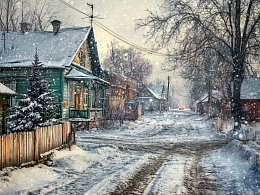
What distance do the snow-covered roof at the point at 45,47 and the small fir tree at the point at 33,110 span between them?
5.62 meters

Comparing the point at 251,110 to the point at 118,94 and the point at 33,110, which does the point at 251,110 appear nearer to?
the point at 118,94

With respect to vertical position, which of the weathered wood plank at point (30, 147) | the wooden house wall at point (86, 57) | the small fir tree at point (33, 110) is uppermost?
the wooden house wall at point (86, 57)

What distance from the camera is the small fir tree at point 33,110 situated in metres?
12.9

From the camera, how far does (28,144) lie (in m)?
7.82

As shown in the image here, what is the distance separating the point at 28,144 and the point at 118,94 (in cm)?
2650

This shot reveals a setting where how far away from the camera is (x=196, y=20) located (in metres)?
17.6

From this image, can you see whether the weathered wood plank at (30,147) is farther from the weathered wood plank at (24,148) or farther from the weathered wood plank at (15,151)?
the weathered wood plank at (15,151)

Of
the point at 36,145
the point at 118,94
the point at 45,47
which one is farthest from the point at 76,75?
the point at 118,94

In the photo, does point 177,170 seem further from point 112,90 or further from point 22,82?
point 112,90

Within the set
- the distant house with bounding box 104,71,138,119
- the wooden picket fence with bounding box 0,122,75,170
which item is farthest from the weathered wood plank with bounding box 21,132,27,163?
the distant house with bounding box 104,71,138,119

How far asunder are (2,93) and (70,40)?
42.8 ft

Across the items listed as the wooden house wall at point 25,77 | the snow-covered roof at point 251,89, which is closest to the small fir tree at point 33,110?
the wooden house wall at point 25,77

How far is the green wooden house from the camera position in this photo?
19.4 metres

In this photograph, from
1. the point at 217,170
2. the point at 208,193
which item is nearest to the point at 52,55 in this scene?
the point at 217,170
